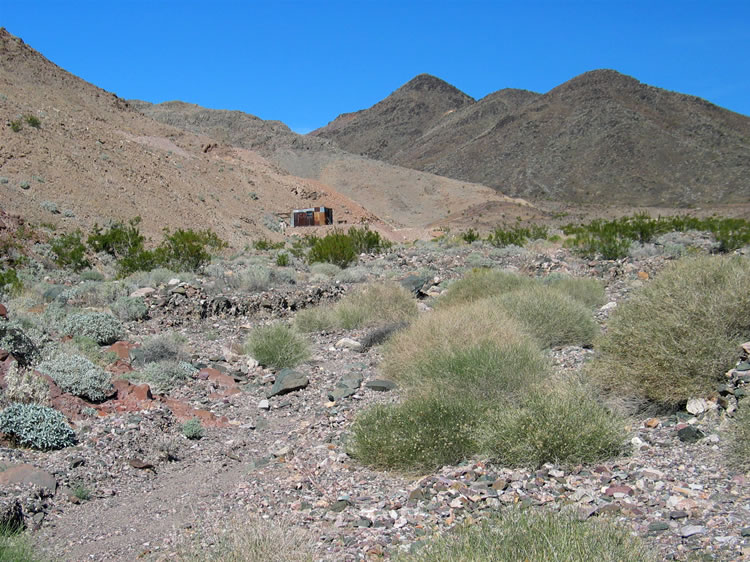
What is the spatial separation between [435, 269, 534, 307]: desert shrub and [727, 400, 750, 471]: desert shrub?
270 inches

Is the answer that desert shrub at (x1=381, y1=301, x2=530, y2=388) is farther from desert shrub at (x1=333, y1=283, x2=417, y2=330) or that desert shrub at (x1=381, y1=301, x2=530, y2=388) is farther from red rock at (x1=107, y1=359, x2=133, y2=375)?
red rock at (x1=107, y1=359, x2=133, y2=375)

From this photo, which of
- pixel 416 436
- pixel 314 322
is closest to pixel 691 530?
pixel 416 436

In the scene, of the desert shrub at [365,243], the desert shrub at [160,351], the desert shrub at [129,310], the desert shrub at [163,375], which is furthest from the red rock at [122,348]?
the desert shrub at [365,243]

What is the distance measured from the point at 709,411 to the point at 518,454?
1863mm

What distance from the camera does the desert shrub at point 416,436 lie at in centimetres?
527

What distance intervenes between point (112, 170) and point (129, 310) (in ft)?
75.0

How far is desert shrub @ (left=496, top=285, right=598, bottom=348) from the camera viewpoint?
906 centimetres

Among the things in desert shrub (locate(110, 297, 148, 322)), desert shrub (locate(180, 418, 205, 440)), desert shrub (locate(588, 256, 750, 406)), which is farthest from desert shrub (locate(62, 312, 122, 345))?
desert shrub (locate(588, 256, 750, 406))

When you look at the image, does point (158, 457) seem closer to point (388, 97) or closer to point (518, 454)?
point (518, 454)

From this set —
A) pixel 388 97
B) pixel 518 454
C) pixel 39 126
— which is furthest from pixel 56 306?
pixel 388 97

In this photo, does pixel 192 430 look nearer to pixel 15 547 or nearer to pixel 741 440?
pixel 15 547

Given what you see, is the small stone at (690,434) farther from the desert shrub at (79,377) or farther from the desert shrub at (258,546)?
the desert shrub at (79,377)

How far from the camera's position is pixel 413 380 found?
7.20 meters

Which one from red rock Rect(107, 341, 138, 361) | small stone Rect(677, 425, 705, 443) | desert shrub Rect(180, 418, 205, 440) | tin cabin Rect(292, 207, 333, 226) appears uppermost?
tin cabin Rect(292, 207, 333, 226)
